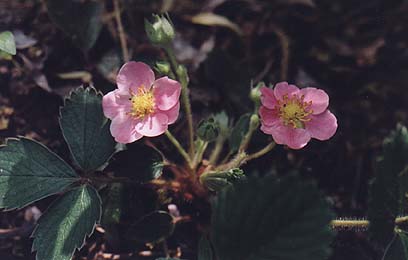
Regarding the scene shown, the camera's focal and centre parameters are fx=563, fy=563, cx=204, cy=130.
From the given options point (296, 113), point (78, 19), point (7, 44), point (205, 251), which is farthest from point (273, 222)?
point (78, 19)

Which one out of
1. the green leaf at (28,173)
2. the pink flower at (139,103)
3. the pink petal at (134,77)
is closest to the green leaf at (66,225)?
the green leaf at (28,173)

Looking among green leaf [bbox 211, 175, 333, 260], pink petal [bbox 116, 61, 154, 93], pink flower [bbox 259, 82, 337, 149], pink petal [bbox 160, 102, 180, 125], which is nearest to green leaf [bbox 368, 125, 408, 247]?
pink flower [bbox 259, 82, 337, 149]

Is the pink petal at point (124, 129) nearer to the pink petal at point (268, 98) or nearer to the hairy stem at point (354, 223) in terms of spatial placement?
the pink petal at point (268, 98)

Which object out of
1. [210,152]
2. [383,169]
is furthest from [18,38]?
[383,169]

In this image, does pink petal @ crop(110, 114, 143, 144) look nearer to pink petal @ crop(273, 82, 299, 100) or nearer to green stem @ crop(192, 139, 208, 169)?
green stem @ crop(192, 139, 208, 169)

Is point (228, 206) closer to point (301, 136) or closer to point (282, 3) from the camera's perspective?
point (301, 136)

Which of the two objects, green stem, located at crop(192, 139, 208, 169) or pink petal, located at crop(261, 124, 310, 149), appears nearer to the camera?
pink petal, located at crop(261, 124, 310, 149)
